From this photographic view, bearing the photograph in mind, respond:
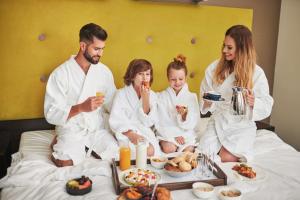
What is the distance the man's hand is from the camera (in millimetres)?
2260

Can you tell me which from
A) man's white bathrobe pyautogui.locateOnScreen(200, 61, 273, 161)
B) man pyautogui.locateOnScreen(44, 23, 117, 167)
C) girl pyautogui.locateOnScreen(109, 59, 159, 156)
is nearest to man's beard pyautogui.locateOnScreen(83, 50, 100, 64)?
man pyautogui.locateOnScreen(44, 23, 117, 167)

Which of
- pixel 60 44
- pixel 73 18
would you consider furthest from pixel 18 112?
pixel 73 18

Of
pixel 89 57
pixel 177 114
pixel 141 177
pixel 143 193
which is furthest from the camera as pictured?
pixel 177 114

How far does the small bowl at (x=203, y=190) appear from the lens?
5.36 ft

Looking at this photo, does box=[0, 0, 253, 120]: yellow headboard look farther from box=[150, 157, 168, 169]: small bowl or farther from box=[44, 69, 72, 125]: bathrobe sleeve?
box=[150, 157, 168, 169]: small bowl

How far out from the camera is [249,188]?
1.79 metres

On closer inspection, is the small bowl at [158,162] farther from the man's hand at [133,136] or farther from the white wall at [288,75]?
the white wall at [288,75]

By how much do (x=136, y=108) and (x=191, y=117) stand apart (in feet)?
1.45

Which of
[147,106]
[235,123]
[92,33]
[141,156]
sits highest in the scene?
[92,33]

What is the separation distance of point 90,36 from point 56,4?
50 cm

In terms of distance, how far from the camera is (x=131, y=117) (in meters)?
2.42

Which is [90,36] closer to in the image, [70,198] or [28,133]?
[28,133]

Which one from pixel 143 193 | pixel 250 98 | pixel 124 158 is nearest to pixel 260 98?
pixel 250 98

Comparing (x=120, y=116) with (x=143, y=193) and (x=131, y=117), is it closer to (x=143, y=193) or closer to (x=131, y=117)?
(x=131, y=117)
